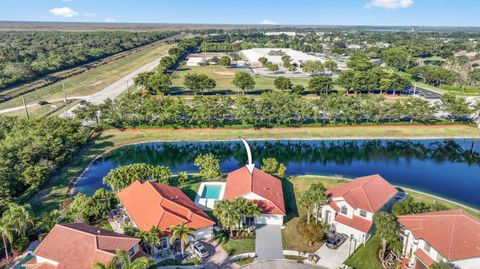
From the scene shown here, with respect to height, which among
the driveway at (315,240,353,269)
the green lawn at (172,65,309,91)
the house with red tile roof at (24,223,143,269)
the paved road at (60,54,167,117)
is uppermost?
the green lawn at (172,65,309,91)

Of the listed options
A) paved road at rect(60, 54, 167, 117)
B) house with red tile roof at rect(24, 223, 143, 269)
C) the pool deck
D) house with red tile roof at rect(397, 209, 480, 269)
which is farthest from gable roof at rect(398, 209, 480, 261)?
paved road at rect(60, 54, 167, 117)

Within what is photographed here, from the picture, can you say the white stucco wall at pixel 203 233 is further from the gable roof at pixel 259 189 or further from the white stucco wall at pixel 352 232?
the white stucco wall at pixel 352 232

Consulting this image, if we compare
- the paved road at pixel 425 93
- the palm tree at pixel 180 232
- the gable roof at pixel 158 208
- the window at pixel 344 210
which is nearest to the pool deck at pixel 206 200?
the gable roof at pixel 158 208

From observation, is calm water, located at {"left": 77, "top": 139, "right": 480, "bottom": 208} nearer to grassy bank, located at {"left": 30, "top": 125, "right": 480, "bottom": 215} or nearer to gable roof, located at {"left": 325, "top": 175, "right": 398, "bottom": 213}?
grassy bank, located at {"left": 30, "top": 125, "right": 480, "bottom": 215}

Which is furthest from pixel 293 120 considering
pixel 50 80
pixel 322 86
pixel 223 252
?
pixel 50 80

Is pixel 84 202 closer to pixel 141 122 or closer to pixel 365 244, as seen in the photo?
pixel 365 244

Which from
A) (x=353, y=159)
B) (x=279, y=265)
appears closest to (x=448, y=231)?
(x=279, y=265)
